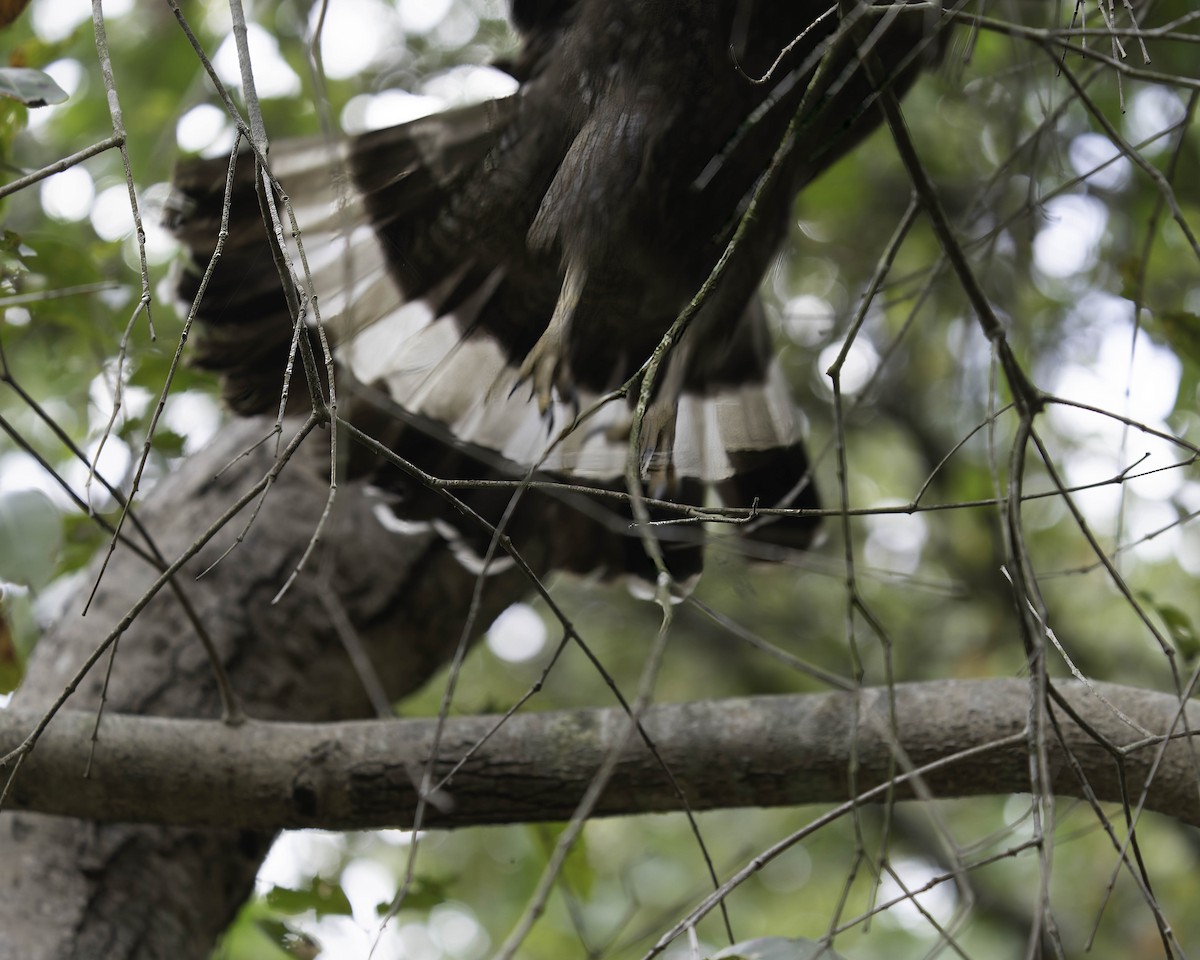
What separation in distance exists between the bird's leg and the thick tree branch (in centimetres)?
→ 49

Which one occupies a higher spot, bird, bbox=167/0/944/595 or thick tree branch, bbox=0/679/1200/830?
bird, bbox=167/0/944/595

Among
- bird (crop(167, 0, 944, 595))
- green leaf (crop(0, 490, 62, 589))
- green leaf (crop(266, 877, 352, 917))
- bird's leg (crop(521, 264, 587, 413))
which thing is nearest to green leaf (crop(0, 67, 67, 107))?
bird (crop(167, 0, 944, 595))

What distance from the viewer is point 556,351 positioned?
1.19 m

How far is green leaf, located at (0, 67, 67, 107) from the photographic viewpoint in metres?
1.34

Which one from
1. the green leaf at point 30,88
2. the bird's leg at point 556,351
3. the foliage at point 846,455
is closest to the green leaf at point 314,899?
the foliage at point 846,455

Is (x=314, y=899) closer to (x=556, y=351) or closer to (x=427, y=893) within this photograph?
(x=427, y=893)

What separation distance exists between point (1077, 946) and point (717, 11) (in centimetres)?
292

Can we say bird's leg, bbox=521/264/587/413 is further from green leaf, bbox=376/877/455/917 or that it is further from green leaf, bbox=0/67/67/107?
green leaf, bbox=376/877/455/917

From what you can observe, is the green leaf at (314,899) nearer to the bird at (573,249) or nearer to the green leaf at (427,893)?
the green leaf at (427,893)

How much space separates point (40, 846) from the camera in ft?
5.71

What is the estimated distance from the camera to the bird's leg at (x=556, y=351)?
1.12 meters

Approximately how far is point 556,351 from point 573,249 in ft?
0.44

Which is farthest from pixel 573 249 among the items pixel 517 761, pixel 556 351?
pixel 517 761

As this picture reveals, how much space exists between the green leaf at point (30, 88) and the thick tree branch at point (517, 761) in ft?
2.51
